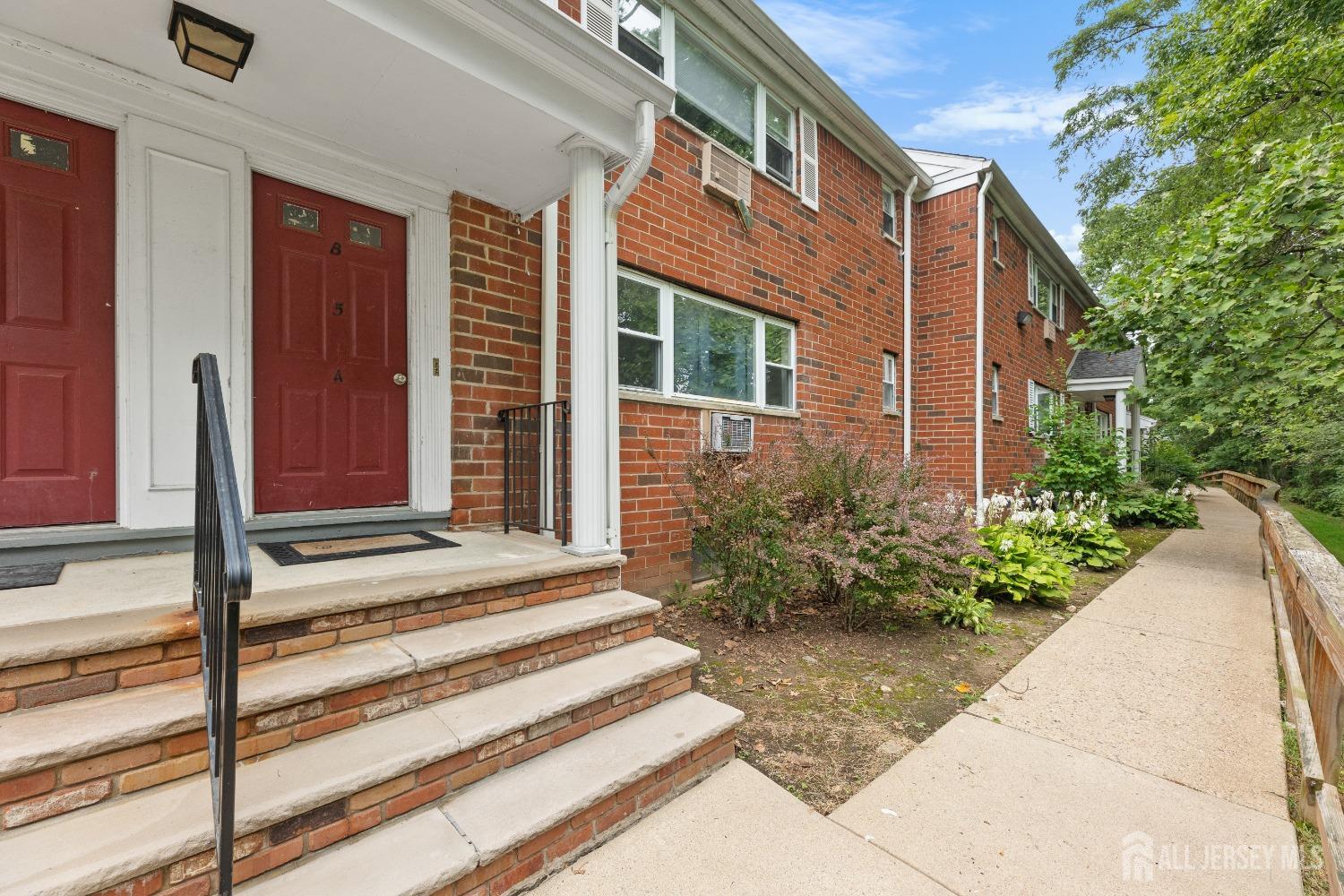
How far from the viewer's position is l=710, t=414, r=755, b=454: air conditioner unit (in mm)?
5121

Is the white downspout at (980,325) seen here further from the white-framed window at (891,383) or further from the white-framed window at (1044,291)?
the white-framed window at (1044,291)

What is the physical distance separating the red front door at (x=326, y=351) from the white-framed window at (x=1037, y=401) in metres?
9.48

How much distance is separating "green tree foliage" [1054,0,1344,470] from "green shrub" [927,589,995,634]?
327 centimetres

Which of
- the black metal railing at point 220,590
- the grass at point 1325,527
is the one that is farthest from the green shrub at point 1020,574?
the grass at point 1325,527

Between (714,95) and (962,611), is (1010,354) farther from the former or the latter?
(962,611)

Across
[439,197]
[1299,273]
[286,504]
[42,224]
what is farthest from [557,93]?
[1299,273]

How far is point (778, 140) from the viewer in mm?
6184

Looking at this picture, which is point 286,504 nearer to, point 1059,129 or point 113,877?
point 113,877

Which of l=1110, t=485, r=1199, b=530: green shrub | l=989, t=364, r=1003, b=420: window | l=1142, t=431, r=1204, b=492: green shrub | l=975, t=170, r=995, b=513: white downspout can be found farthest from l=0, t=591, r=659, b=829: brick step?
l=1142, t=431, r=1204, b=492: green shrub

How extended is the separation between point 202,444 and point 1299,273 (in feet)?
24.6

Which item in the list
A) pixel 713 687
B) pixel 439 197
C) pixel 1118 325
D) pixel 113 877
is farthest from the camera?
pixel 1118 325

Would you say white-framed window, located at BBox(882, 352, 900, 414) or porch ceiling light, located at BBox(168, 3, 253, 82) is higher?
porch ceiling light, located at BBox(168, 3, 253, 82)

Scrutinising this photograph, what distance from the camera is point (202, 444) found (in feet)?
6.03

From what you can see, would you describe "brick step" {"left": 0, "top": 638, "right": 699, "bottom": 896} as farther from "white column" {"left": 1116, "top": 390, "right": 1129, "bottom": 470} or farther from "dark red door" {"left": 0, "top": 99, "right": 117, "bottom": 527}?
"white column" {"left": 1116, "top": 390, "right": 1129, "bottom": 470}
